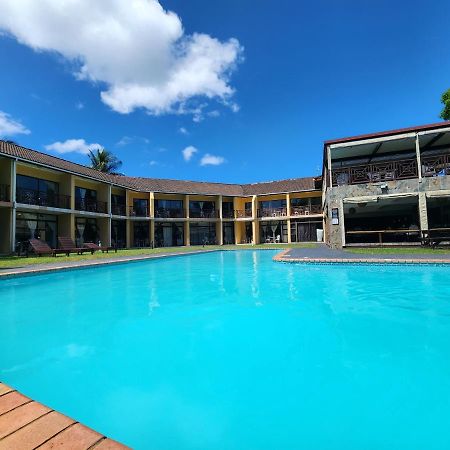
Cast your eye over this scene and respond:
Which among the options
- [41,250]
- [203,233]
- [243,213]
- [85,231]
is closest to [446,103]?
[243,213]

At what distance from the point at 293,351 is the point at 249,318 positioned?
1463mm

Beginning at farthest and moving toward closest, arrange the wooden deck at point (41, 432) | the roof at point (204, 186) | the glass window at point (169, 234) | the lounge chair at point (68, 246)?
the glass window at point (169, 234)
the roof at point (204, 186)
the lounge chair at point (68, 246)
the wooden deck at point (41, 432)

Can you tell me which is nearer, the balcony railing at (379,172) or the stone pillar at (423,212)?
the stone pillar at (423,212)

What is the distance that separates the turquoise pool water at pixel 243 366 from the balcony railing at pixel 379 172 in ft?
34.4

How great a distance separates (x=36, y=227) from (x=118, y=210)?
22.3 feet

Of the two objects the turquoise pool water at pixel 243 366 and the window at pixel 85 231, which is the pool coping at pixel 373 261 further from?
the window at pixel 85 231

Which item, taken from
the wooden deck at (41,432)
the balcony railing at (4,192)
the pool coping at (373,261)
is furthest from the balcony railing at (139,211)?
the wooden deck at (41,432)

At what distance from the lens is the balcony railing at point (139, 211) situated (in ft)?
84.6

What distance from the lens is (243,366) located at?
3.32m

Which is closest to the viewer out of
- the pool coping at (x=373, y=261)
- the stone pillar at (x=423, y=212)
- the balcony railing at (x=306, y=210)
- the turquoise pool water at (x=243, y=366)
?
the turquoise pool water at (x=243, y=366)

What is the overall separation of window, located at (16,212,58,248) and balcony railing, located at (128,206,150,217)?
22.9 feet

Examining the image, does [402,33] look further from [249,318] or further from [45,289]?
[45,289]

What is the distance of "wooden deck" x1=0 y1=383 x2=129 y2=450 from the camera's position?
4.47 ft

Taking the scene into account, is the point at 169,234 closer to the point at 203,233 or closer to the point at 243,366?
the point at 203,233
